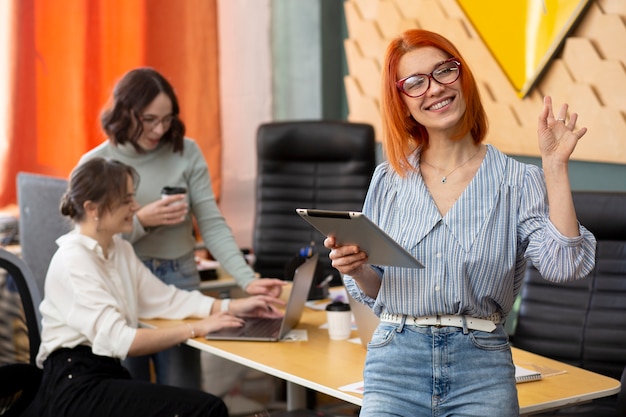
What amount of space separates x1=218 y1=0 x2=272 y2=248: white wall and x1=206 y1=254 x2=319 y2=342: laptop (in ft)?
7.16

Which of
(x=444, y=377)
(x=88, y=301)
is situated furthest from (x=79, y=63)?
(x=444, y=377)

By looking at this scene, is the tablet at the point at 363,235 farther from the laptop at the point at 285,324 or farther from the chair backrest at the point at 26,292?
the chair backrest at the point at 26,292

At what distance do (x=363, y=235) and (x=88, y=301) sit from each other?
1.20 metres

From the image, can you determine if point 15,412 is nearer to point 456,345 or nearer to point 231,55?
point 456,345

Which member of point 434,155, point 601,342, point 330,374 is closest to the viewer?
point 434,155

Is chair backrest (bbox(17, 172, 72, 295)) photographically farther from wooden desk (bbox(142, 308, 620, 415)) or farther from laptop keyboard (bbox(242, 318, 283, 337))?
laptop keyboard (bbox(242, 318, 283, 337))

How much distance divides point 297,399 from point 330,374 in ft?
2.23

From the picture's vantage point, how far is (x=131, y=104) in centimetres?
311

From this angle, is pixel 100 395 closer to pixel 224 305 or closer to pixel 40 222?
pixel 224 305

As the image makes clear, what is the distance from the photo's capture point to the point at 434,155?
74.6 inches

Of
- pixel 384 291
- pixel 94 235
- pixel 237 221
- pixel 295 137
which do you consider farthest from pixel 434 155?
pixel 237 221

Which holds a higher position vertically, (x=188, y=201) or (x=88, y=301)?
(x=188, y=201)

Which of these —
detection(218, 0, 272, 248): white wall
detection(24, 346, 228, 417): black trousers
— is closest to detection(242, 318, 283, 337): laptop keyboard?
detection(24, 346, 228, 417): black trousers

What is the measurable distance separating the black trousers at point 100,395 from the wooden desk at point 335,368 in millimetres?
165
